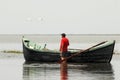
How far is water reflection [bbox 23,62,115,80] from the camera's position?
30344 millimetres

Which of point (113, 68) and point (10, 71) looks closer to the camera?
point (10, 71)

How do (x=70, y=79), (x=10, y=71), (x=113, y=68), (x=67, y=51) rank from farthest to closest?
1. (x=67, y=51)
2. (x=113, y=68)
3. (x=10, y=71)
4. (x=70, y=79)

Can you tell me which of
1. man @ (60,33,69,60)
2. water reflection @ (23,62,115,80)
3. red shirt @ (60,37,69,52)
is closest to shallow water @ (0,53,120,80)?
water reflection @ (23,62,115,80)

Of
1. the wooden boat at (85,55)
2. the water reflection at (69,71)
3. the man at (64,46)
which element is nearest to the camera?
the water reflection at (69,71)

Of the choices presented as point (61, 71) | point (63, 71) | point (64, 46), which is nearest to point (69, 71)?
point (63, 71)

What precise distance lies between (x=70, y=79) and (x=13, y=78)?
2.86 m

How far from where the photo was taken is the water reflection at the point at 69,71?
99.6 ft

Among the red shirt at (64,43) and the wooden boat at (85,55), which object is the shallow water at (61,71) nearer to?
the wooden boat at (85,55)

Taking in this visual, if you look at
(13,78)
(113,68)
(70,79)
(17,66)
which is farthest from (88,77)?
(17,66)

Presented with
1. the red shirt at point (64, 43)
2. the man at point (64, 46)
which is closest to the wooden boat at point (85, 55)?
the man at point (64, 46)

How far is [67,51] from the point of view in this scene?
40.2 meters

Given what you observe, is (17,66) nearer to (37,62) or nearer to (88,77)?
(37,62)

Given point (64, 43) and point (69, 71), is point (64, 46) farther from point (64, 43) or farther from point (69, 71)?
point (69, 71)

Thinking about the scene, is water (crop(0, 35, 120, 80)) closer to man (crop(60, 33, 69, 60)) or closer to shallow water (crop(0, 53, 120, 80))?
shallow water (crop(0, 53, 120, 80))
